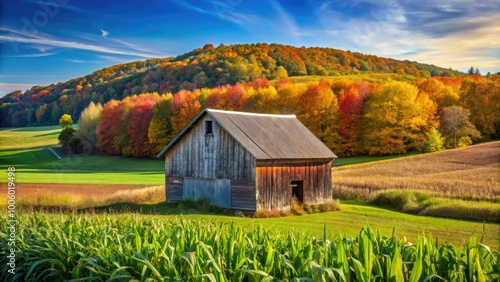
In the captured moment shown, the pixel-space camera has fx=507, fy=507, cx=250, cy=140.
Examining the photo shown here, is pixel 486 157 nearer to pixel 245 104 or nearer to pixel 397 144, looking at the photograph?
pixel 397 144

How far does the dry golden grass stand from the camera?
33.0 metres

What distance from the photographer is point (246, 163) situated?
27.2 meters

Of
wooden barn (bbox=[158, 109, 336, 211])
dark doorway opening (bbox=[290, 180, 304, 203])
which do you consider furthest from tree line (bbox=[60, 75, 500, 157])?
dark doorway opening (bbox=[290, 180, 304, 203])

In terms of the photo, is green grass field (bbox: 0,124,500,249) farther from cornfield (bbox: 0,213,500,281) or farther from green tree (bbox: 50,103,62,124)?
green tree (bbox: 50,103,62,124)

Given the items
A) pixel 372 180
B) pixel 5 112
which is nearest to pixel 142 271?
pixel 5 112

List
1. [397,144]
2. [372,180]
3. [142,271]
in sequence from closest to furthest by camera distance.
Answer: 1. [142,271]
2. [372,180]
3. [397,144]

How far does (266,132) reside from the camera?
1174 inches

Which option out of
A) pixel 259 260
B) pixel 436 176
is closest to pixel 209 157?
pixel 436 176

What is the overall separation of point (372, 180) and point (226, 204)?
52.9 feet

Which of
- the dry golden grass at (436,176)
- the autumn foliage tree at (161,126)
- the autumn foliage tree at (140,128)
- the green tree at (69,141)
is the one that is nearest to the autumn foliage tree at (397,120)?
the dry golden grass at (436,176)

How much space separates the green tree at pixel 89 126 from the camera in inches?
2758

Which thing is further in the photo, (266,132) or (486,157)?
(486,157)

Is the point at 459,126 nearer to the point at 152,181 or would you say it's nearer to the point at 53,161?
the point at 152,181

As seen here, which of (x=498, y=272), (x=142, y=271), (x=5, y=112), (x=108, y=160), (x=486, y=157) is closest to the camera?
(x=498, y=272)
